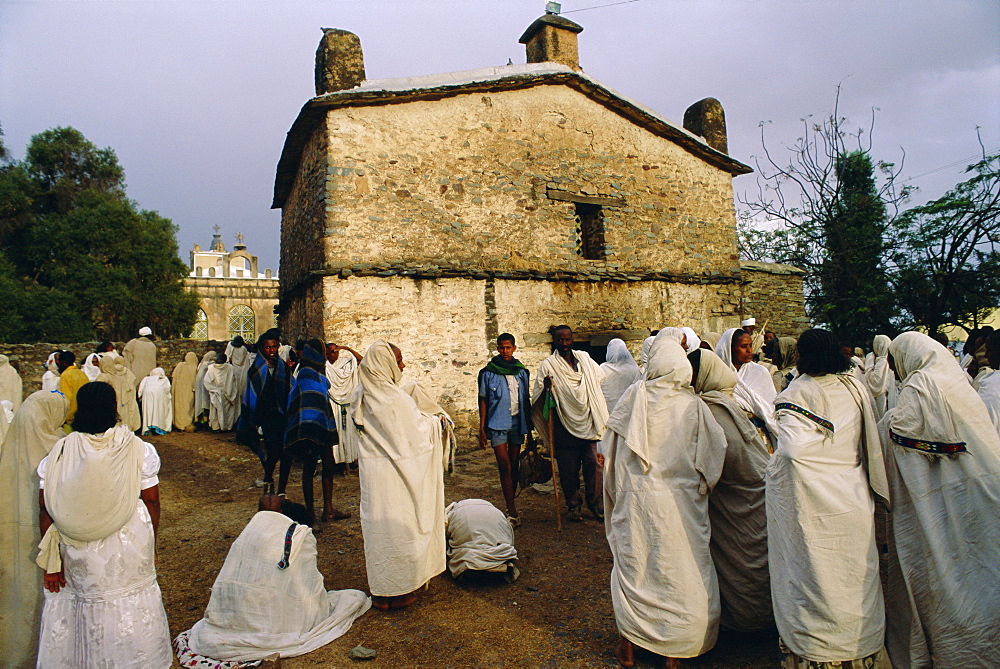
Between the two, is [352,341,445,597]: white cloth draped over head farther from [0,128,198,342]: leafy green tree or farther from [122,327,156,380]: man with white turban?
[0,128,198,342]: leafy green tree

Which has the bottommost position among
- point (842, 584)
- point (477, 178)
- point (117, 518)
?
point (842, 584)

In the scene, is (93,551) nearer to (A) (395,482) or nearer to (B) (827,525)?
(A) (395,482)

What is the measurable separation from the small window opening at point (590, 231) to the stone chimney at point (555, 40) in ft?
10.4

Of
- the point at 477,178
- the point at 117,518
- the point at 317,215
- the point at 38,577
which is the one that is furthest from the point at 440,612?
the point at 477,178

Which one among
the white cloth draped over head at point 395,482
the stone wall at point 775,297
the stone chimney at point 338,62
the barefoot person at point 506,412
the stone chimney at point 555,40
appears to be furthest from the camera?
the stone wall at point 775,297

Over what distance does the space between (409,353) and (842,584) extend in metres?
7.25

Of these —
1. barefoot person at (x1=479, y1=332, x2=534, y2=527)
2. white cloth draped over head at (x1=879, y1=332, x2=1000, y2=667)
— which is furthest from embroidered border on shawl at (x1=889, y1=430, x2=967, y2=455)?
barefoot person at (x1=479, y1=332, x2=534, y2=527)

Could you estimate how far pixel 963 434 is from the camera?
2514 millimetres

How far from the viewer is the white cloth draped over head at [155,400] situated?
11953 mm

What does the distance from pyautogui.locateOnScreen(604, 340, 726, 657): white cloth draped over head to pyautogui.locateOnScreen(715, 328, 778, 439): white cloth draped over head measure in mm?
1562

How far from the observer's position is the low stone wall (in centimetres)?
Answer: 1315

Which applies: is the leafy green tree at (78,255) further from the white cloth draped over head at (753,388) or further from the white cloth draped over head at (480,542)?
the white cloth draped over head at (753,388)

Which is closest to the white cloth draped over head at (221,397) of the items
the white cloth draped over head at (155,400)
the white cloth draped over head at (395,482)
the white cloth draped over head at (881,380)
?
the white cloth draped over head at (155,400)

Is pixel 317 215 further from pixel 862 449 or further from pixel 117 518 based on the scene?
pixel 862 449
